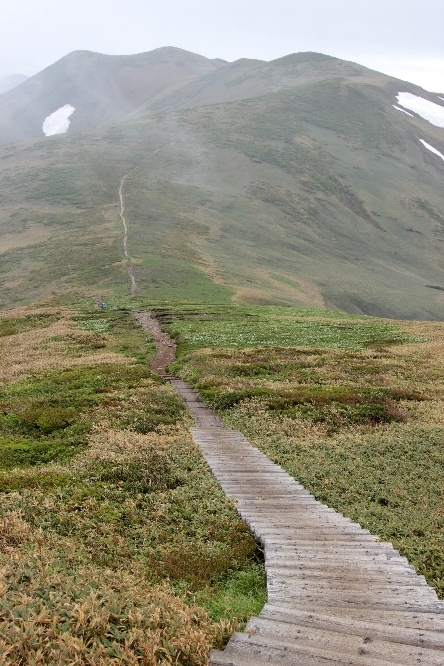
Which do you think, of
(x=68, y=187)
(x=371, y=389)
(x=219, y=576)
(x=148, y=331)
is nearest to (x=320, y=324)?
(x=148, y=331)

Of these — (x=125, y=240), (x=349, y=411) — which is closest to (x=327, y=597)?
(x=349, y=411)

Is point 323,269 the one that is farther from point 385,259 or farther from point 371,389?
point 371,389

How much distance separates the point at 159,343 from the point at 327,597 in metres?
43.7

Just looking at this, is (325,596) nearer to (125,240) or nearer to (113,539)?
(113,539)

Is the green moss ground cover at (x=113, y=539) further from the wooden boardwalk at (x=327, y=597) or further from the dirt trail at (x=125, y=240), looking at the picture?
the dirt trail at (x=125, y=240)

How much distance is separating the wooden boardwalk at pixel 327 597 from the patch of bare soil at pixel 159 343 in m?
26.7

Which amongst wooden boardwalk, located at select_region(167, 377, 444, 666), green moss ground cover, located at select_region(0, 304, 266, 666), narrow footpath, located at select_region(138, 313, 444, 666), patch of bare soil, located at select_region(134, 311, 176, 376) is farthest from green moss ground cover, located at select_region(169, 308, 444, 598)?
green moss ground cover, located at select_region(0, 304, 266, 666)

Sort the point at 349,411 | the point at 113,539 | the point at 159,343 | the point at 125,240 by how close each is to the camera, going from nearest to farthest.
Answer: the point at 113,539
the point at 349,411
the point at 159,343
the point at 125,240

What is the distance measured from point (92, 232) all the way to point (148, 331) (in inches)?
3342

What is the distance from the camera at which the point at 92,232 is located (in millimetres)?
136125

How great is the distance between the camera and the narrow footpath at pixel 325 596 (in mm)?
8367

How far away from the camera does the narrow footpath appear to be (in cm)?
837

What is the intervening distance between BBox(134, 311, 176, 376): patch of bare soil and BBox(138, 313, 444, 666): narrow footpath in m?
26.0

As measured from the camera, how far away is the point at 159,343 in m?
53.5
